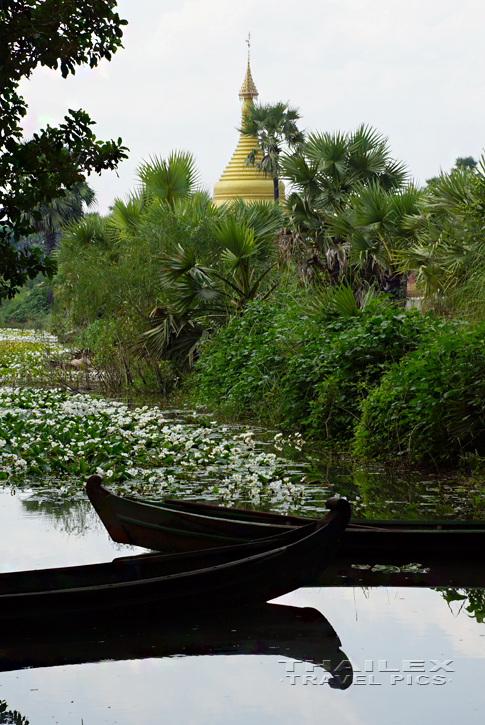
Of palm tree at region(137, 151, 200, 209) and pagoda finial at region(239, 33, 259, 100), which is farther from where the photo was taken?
pagoda finial at region(239, 33, 259, 100)

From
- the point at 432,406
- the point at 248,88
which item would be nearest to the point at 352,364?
the point at 432,406

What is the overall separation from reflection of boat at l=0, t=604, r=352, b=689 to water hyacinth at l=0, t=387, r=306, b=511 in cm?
260

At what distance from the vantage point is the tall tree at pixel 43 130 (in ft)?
20.2

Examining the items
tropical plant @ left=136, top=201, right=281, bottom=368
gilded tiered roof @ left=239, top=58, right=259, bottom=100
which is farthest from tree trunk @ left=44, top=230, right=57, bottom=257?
tropical plant @ left=136, top=201, right=281, bottom=368

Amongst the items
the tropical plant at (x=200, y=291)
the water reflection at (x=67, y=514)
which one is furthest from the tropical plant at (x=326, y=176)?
the water reflection at (x=67, y=514)

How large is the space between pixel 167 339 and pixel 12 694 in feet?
41.7

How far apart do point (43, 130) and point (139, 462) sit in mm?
3669

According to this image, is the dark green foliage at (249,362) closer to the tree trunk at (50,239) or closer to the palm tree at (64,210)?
the palm tree at (64,210)

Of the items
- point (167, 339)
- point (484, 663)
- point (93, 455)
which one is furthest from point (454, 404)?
point (167, 339)

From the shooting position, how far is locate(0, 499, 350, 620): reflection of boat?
428 centimetres

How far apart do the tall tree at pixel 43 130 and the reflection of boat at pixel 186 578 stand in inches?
97.0

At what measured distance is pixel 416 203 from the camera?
54.1ft

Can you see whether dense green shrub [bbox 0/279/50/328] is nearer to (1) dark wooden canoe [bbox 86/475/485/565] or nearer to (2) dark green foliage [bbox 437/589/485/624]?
(1) dark wooden canoe [bbox 86/475/485/565]

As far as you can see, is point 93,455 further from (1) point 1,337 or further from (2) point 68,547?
(1) point 1,337
